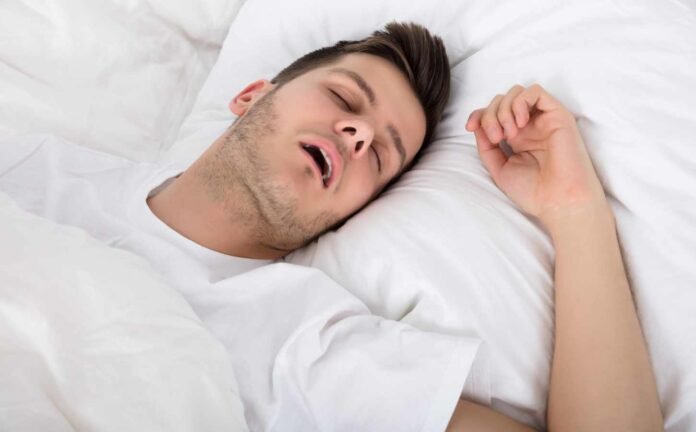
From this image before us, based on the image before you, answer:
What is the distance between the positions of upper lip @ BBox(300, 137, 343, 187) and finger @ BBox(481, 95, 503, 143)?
0.25 meters

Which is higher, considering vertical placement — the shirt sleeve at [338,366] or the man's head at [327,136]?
the man's head at [327,136]

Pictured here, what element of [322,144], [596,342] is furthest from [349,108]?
[596,342]

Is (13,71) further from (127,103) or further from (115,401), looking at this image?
(115,401)

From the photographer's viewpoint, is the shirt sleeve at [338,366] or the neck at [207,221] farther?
the neck at [207,221]

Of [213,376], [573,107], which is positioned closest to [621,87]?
[573,107]

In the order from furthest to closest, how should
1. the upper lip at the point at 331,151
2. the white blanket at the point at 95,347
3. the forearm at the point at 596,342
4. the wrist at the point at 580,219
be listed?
the upper lip at the point at 331,151 < the wrist at the point at 580,219 < the forearm at the point at 596,342 < the white blanket at the point at 95,347

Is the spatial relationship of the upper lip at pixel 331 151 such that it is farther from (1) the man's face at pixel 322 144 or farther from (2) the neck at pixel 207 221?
(2) the neck at pixel 207 221

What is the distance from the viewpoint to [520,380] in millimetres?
852

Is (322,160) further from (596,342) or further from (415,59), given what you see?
(596,342)

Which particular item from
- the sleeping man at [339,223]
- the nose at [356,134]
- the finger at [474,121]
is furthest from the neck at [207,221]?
the finger at [474,121]

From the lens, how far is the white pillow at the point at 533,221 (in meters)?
0.87

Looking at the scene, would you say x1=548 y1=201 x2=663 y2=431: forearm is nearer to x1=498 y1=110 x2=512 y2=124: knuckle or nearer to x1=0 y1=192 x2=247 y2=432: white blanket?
x1=498 y1=110 x2=512 y2=124: knuckle

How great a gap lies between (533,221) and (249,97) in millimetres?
617

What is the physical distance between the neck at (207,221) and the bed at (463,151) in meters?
0.11
